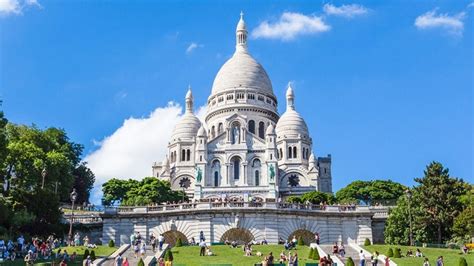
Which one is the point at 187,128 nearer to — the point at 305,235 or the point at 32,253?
the point at 305,235

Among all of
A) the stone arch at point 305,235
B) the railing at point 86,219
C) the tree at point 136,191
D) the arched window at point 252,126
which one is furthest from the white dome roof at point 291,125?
the stone arch at point 305,235

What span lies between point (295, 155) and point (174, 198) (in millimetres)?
27954

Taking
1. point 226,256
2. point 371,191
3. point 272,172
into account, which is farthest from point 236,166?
point 226,256

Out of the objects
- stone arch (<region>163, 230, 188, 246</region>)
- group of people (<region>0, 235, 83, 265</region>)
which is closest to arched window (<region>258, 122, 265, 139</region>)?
stone arch (<region>163, 230, 188, 246</region>)

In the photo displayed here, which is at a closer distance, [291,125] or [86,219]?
[86,219]

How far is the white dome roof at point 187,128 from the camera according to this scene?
354ft

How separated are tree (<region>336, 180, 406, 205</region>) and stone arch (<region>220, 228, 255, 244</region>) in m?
37.7

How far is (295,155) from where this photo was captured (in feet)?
336

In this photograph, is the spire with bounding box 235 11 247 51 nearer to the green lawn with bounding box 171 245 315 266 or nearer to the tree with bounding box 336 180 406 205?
the tree with bounding box 336 180 406 205

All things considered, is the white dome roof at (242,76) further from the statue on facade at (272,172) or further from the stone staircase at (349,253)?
the stone staircase at (349,253)

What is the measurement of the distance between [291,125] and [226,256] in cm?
6902

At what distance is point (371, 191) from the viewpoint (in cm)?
8556

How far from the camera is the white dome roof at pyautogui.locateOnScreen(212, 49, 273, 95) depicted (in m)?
113

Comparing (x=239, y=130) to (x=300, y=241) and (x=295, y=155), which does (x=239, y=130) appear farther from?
(x=300, y=241)
